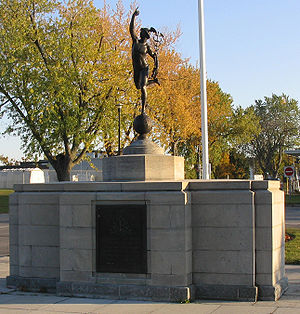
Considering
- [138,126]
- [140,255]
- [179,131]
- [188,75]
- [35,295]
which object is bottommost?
[35,295]

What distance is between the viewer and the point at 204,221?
9500 mm

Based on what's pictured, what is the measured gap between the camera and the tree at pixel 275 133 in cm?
7256

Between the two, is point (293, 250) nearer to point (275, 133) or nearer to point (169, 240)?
point (169, 240)

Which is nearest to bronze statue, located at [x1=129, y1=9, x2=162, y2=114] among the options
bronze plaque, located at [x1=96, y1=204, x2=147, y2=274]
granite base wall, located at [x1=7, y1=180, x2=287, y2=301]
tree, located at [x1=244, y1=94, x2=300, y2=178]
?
granite base wall, located at [x1=7, y1=180, x2=287, y2=301]

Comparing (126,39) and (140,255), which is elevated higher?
(126,39)

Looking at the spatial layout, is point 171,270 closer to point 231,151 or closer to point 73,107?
point 73,107

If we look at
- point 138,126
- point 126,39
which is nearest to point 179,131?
point 126,39

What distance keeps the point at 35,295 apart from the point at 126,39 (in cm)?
2621

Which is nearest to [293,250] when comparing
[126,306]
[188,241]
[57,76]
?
[188,241]

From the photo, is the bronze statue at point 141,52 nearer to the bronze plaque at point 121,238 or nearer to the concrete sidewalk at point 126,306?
the bronze plaque at point 121,238

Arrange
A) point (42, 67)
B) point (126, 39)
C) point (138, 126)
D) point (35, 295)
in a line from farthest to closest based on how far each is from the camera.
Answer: point (126, 39), point (42, 67), point (138, 126), point (35, 295)

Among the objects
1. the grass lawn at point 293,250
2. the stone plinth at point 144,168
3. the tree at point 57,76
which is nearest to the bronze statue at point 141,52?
the stone plinth at point 144,168

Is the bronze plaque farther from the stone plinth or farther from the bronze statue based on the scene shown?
the bronze statue

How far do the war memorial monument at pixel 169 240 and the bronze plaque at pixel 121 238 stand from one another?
0.02 meters
